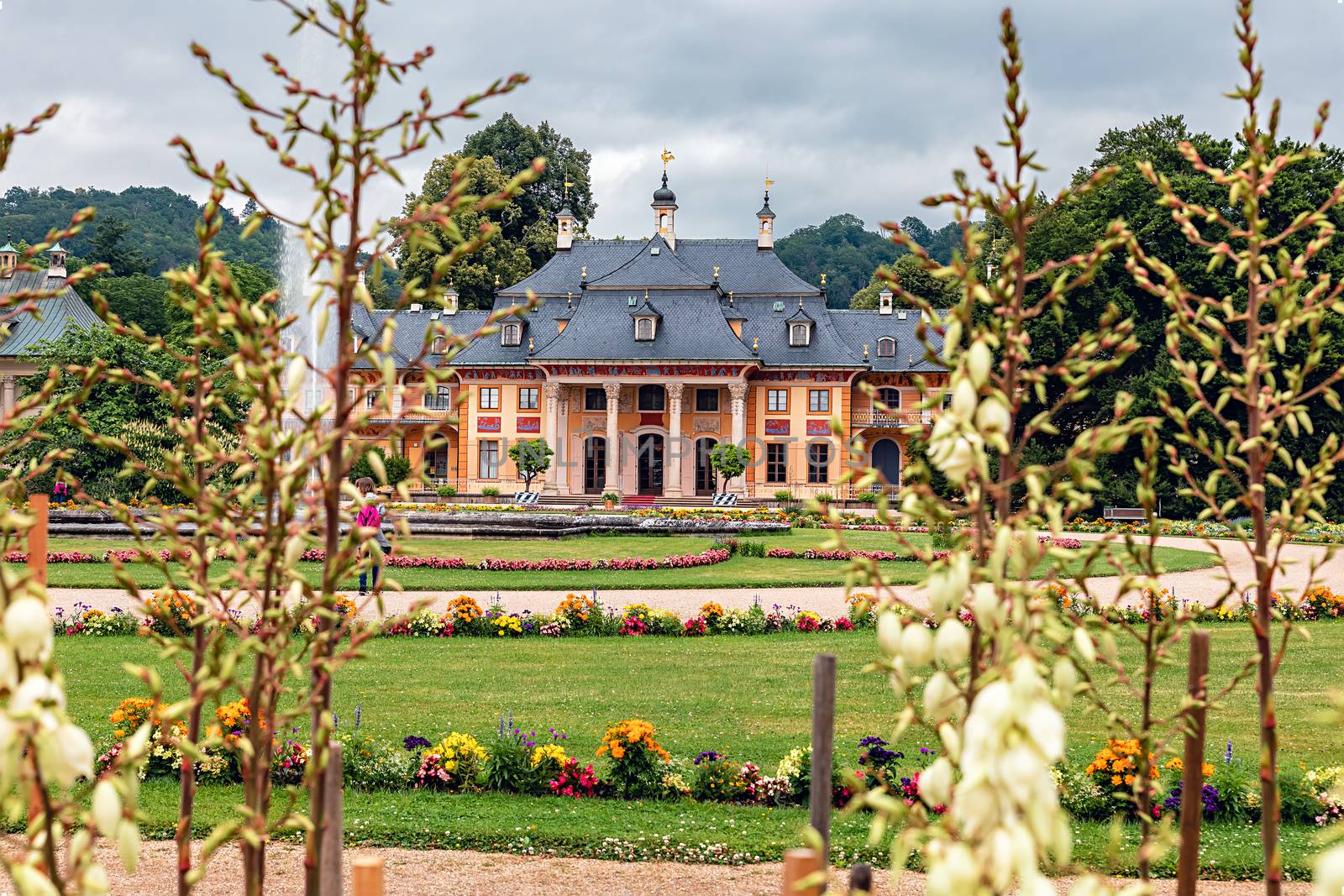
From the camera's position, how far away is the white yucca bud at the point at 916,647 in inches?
83.6

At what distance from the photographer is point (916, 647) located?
213 cm

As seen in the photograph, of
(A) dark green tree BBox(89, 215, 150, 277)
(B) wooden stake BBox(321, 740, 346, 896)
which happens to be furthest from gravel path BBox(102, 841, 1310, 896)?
(A) dark green tree BBox(89, 215, 150, 277)

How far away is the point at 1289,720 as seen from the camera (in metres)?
10.5

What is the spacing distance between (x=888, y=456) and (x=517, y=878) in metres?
41.7

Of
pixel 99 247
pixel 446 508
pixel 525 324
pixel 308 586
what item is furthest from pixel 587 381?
pixel 308 586

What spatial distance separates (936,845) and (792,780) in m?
6.59

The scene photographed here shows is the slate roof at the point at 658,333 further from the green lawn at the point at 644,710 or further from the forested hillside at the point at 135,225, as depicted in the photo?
the green lawn at the point at 644,710

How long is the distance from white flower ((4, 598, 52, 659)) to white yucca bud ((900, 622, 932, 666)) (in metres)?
1.30

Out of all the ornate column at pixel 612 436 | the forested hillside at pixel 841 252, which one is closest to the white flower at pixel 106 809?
the ornate column at pixel 612 436

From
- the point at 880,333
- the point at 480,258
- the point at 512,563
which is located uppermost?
the point at 480,258

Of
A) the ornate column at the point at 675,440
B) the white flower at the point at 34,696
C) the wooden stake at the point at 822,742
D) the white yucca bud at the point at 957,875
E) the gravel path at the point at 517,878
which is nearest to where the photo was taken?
the white yucca bud at the point at 957,875

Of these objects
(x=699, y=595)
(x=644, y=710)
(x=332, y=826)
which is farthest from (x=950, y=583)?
(x=699, y=595)

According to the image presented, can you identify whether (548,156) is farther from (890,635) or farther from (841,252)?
(890,635)

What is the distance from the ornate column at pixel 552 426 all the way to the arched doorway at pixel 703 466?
5.18 m
